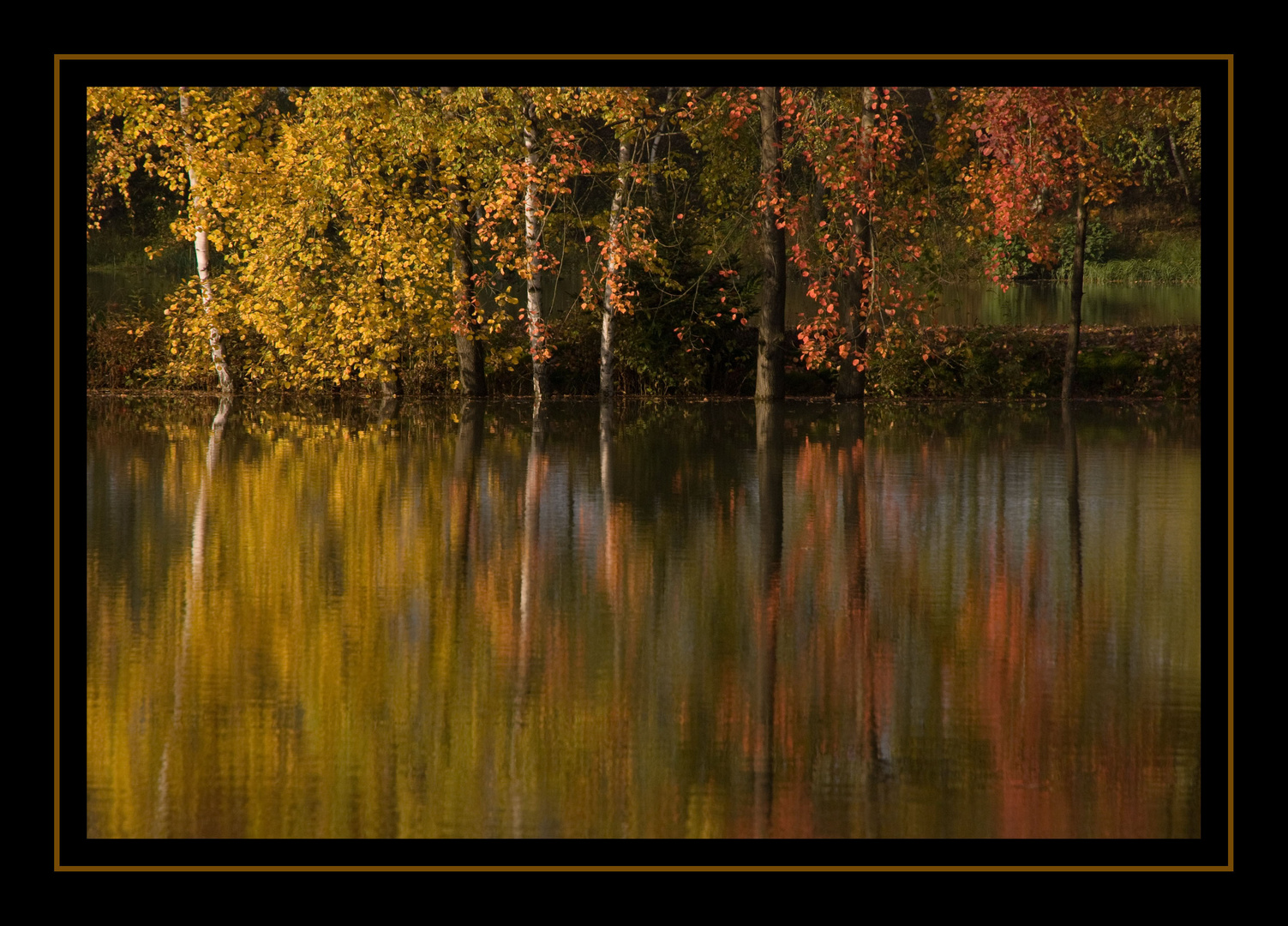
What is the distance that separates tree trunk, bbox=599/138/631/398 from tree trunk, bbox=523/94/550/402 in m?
1.07

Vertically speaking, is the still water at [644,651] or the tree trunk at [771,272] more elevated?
the tree trunk at [771,272]

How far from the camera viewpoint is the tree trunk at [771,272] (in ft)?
72.2

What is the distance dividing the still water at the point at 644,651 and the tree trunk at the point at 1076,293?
26.9 feet

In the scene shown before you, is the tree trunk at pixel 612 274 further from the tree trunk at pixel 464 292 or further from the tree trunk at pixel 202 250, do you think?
the tree trunk at pixel 202 250

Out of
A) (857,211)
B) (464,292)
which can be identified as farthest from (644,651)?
(464,292)

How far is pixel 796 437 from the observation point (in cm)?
1892

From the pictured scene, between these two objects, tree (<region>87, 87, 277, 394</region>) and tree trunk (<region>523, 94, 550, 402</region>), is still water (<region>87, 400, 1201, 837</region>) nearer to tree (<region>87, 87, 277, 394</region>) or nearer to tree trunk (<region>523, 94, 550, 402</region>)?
tree trunk (<region>523, 94, 550, 402</region>)

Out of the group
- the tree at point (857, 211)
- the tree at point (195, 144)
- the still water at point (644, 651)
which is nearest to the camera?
the still water at point (644, 651)

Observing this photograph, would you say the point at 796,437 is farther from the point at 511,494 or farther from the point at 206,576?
the point at 206,576

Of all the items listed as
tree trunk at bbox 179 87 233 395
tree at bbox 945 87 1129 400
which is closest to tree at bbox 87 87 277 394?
tree trunk at bbox 179 87 233 395

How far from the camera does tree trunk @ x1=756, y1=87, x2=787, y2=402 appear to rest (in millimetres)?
22016

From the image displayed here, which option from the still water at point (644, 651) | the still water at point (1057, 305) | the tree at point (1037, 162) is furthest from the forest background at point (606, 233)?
the still water at point (644, 651)

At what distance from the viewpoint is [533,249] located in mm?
22688

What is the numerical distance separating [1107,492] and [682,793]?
9258mm
